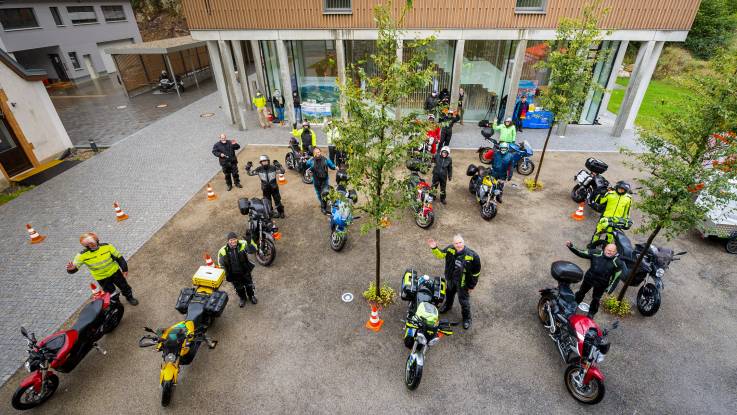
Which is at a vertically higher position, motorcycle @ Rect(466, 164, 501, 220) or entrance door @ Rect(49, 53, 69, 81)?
entrance door @ Rect(49, 53, 69, 81)

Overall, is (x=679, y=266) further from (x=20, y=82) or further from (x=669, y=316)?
(x=20, y=82)

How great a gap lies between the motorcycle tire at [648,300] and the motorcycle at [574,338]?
1822 millimetres

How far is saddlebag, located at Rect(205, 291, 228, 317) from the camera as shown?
6.54m

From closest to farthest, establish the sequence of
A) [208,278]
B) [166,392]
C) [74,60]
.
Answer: [166,392], [208,278], [74,60]

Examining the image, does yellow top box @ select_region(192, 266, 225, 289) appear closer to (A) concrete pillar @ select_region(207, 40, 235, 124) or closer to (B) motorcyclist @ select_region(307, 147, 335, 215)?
(B) motorcyclist @ select_region(307, 147, 335, 215)

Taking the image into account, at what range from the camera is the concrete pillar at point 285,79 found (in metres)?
15.3

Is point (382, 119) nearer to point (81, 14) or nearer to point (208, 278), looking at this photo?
point (208, 278)

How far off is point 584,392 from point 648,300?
9.18 feet

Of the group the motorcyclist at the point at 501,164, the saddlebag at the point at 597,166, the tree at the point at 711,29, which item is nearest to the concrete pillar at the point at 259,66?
the motorcyclist at the point at 501,164

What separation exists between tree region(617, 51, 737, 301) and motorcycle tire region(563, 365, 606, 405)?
2732mm

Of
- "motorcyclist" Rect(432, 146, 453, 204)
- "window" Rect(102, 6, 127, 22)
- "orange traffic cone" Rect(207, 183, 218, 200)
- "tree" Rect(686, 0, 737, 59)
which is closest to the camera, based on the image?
"motorcyclist" Rect(432, 146, 453, 204)

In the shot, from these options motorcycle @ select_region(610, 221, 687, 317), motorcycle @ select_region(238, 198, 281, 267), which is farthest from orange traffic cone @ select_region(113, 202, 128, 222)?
motorcycle @ select_region(610, 221, 687, 317)

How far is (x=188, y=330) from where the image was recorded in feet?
19.8

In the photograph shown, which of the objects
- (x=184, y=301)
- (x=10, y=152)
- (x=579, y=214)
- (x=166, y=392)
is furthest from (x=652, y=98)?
(x=10, y=152)
